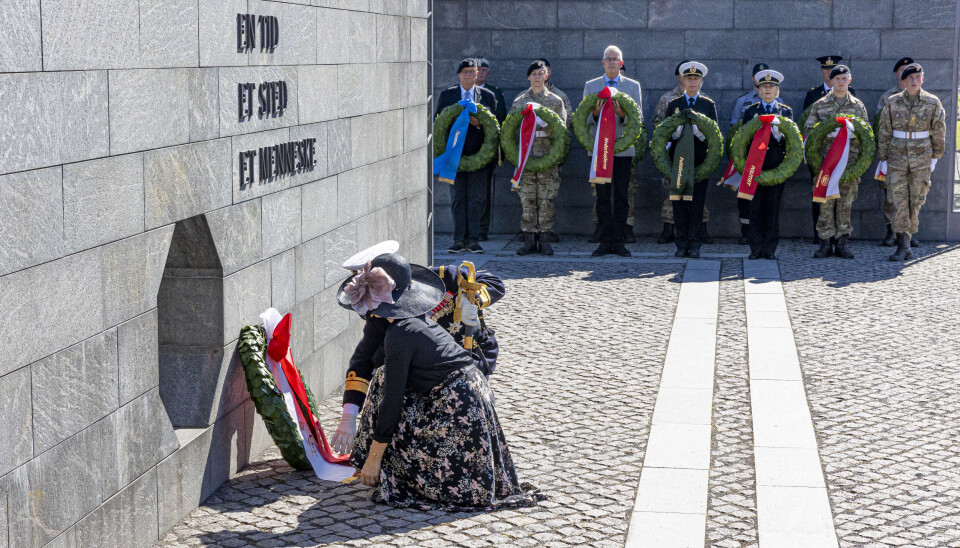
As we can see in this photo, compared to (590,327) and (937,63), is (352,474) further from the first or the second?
(937,63)

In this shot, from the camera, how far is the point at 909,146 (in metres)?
14.2

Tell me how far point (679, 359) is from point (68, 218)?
5826mm

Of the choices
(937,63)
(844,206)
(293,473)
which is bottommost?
(293,473)

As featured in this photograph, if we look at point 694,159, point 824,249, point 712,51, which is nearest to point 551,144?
point 694,159

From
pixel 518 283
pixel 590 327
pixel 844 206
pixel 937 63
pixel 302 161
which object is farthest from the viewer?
pixel 937 63

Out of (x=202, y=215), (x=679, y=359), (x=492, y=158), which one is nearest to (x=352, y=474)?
(x=202, y=215)

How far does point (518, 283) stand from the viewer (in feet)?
43.1

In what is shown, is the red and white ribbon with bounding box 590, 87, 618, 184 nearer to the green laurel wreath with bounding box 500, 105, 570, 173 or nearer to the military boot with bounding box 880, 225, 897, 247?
the green laurel wreath with bounding box 500, 105, 570, 173

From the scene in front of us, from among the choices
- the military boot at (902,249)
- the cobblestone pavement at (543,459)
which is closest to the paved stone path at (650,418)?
the cobblestone pavement at (543,459)

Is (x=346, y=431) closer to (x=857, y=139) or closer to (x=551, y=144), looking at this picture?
(x=551, y=144)

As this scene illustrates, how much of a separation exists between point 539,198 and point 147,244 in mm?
9704

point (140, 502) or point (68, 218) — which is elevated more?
point (68, 218)

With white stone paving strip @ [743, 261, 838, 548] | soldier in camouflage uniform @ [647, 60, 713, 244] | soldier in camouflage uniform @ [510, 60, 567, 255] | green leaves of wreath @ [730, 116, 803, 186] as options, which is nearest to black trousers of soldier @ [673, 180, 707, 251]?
soldier in camouflage uniform @ [647, 60, 713, 244]

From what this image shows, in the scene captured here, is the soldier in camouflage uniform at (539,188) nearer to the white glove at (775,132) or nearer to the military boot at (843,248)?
the white glove at (775,132)
